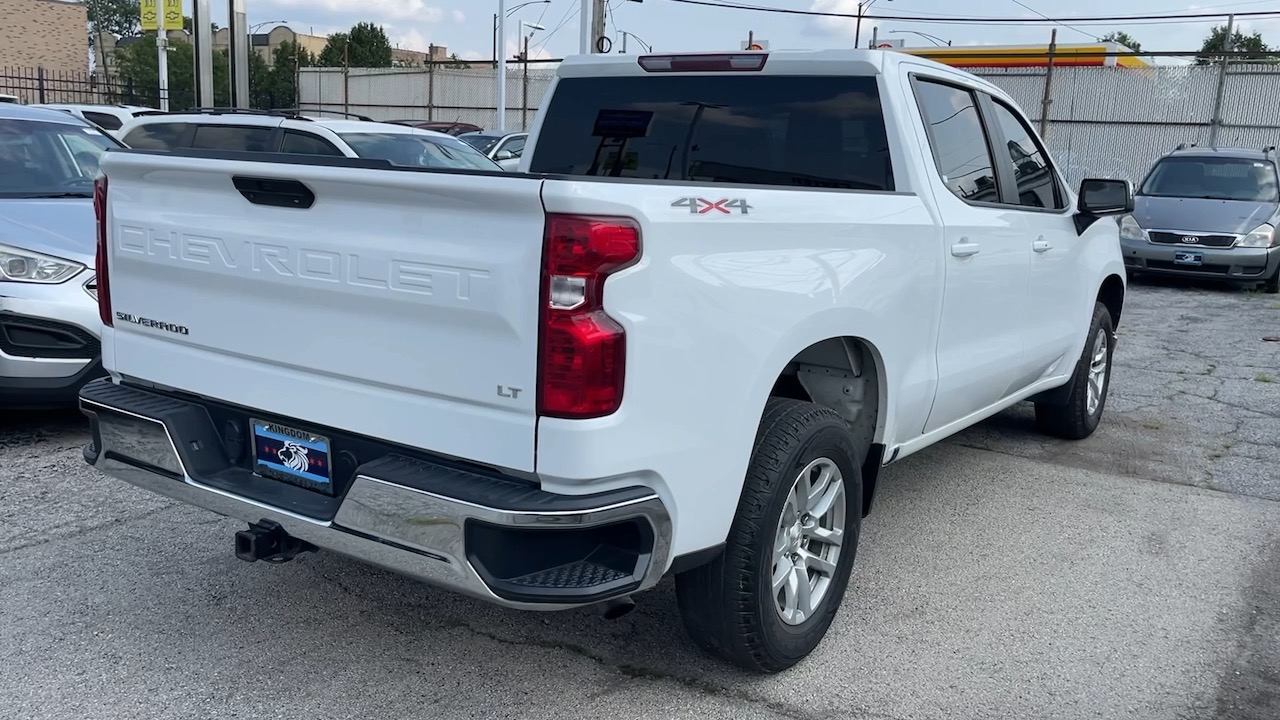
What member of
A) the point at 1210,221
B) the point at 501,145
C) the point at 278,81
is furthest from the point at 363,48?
the point at 1210,221

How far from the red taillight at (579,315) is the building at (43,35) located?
1957 inches

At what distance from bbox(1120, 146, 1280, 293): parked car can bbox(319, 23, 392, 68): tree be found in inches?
1890

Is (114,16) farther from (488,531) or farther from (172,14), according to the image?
(488,531)

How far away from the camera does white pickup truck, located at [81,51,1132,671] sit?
2688 mm

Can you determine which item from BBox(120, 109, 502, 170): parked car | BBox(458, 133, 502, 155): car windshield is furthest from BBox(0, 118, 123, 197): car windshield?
BBox(458, 133, 502, 155): car windshield

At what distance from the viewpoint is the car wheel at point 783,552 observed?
320cm

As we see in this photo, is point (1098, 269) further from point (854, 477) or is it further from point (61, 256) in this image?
point (61, 256)

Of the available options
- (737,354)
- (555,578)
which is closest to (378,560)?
(555,578)

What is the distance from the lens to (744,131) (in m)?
4.34

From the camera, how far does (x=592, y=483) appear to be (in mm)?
2711

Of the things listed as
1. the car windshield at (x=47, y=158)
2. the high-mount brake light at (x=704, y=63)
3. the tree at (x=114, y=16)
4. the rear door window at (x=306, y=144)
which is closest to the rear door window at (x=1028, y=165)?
the high-mount brake light at (x=704, y=63)

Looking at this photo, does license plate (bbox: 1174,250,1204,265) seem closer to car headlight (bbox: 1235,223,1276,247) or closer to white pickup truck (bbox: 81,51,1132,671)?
car headlight (bbox: 1235,223,1276,247)

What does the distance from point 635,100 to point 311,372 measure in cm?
203

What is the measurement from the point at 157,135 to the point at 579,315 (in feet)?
29.4
